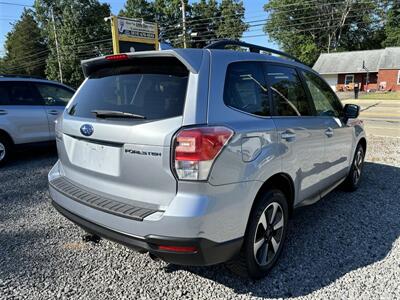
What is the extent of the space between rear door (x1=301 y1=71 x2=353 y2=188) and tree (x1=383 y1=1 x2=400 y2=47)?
60451 millimetres

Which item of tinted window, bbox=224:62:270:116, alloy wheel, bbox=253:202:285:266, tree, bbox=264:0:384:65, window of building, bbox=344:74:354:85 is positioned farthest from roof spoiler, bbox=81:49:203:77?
tree, bbox=264:0:384:65

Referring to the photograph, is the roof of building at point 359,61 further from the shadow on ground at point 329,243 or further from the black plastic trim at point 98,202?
the black plastic trim at point 98,202

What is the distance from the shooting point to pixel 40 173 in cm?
591

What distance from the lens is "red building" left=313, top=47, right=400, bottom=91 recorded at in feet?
146

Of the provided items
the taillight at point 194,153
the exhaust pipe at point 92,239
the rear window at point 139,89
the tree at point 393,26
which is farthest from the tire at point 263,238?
the tree at point 393,26

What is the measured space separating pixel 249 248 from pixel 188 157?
95cm

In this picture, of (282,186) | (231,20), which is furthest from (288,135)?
(231,20)

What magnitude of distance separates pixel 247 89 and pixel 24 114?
5475mm

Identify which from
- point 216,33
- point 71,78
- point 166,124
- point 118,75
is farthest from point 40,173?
point 216,33

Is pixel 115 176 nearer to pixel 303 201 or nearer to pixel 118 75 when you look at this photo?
pixel 118 75

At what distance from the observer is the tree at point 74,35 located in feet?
149

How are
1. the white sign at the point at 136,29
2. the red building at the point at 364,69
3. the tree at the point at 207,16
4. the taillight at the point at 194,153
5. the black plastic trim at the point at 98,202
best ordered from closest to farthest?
the taillight at the point at 194,153, the black plastic trim at the point at 98,202, the white sign at the point at 136,29, the red building at the point at 364,69, the tree at the point at 207,16

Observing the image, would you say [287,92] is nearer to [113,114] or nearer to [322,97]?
[322,97]

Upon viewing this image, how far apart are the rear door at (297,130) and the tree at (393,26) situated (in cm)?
6146
